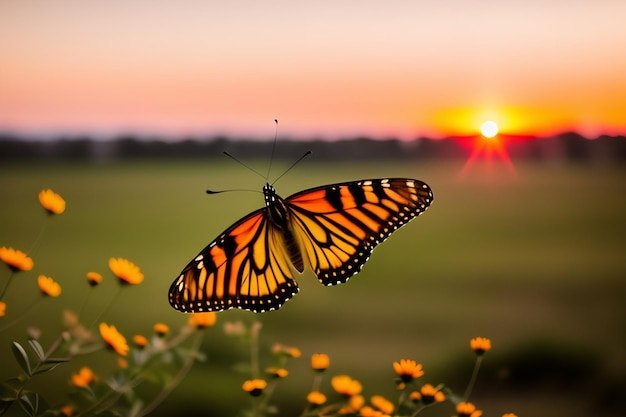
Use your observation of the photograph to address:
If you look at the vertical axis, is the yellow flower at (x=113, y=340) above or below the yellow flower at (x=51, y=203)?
below

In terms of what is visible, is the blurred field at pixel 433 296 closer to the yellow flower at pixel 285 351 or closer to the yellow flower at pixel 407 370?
the yellow flower at pixel 285 351

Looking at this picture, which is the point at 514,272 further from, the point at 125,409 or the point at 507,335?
the point at 125,409

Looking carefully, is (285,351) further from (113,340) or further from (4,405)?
(4,405)

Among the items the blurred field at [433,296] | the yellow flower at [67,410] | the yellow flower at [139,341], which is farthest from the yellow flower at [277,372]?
the blurred field at [433,296]

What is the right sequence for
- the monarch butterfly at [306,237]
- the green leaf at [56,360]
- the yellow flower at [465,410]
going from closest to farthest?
the green leaf at [56,360] → the yellow flower at [465,410] → the monarch butterfly at [306,237]

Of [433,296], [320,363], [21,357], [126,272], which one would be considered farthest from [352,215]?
[433,296]

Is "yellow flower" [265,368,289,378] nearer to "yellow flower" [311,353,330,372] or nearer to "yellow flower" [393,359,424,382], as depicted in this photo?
"yellow flower" [311,353,330,372]
